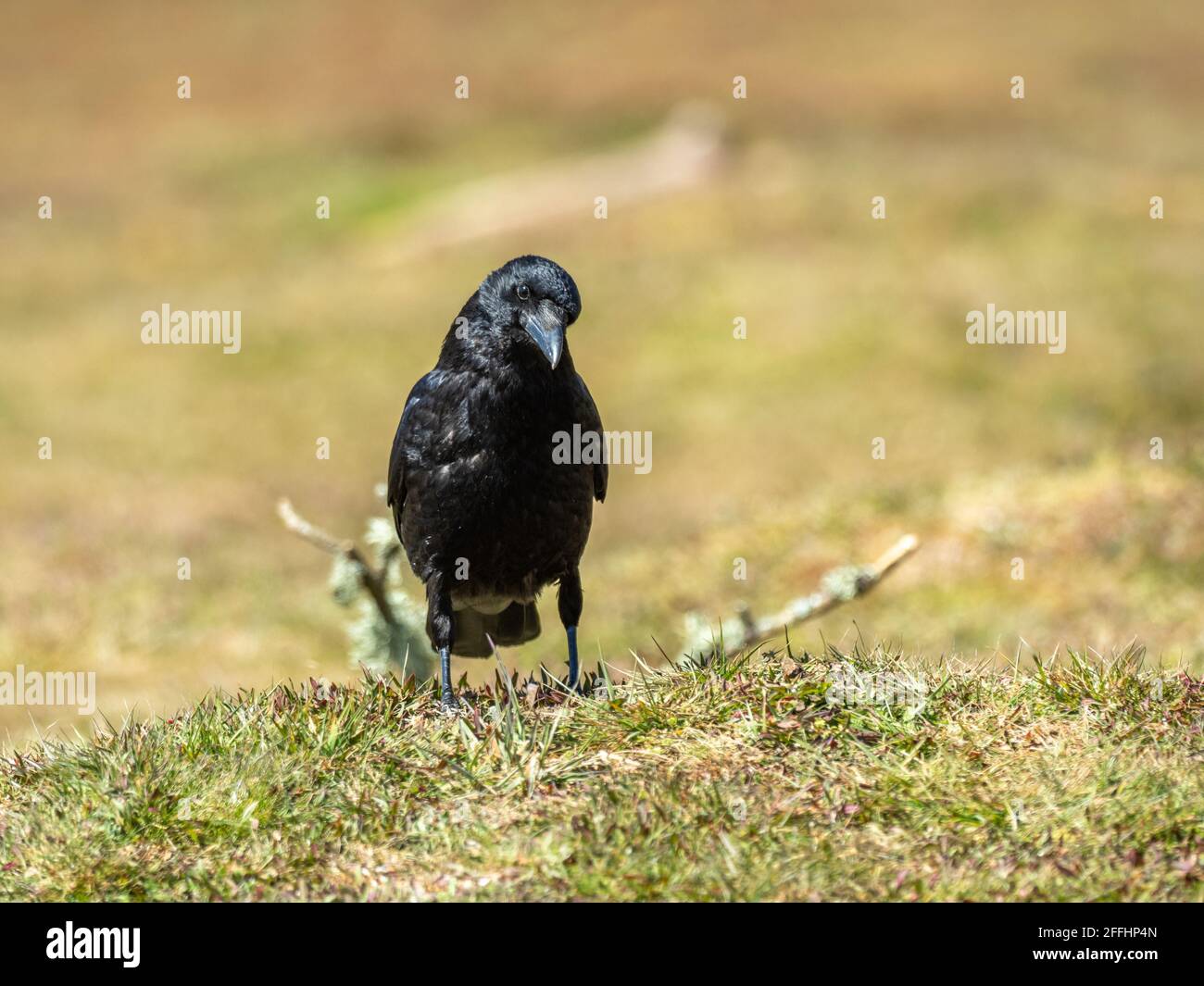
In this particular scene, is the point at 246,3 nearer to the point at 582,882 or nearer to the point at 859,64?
the point at 859,64

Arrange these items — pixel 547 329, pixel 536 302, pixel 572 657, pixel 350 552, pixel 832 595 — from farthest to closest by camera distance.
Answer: pixel 832 595, pixel 350 552, pixel 572 657, pixel 536 302, pixel 547 329

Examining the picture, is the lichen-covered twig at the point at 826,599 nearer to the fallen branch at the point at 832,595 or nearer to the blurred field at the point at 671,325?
the fallen branch at the point at 832,595

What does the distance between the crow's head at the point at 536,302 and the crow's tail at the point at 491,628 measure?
1.67 meters

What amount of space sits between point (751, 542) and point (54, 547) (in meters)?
7.75

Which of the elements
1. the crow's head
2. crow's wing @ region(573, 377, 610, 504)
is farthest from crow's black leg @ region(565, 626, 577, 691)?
the crow's head

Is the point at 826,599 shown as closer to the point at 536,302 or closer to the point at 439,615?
the point at 439,615

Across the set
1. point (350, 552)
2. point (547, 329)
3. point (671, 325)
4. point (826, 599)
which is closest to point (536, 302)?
point (547, 329)

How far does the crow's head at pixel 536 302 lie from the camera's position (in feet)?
20.2

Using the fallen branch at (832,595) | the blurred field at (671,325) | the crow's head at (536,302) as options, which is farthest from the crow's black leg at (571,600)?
the blurred field at (671,325)

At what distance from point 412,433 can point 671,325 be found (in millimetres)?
18441

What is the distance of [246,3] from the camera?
221 ft

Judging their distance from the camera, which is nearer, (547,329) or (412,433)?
(547,329)

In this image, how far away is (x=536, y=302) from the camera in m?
6.31

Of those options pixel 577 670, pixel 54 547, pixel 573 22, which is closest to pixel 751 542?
pixel 577 670
